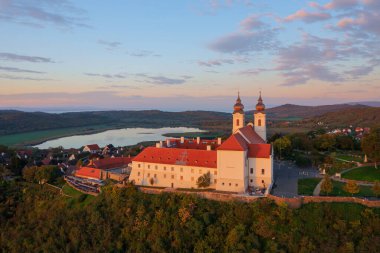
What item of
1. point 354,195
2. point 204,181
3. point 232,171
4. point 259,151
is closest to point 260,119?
point 259,151

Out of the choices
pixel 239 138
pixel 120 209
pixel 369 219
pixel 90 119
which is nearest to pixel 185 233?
pixel 120 209

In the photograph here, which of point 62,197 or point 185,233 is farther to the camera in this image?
point 62,197

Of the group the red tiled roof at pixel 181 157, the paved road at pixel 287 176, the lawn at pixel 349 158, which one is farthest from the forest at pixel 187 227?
the lawn at pixel 349 158

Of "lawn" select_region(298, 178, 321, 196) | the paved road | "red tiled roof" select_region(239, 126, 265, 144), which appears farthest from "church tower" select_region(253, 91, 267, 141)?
"lawn" select_region(298, 178, 321, 196)

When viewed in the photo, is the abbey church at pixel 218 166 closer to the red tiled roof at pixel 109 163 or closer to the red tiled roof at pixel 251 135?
the red tiled roof at pixel 251 135

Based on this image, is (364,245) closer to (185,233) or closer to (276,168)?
(185,233)

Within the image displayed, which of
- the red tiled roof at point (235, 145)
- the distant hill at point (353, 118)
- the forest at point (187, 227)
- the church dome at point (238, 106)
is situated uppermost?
the church dome at point (238, 106)

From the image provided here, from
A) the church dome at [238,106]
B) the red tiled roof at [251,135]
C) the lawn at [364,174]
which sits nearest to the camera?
the lawn at [364,174]
